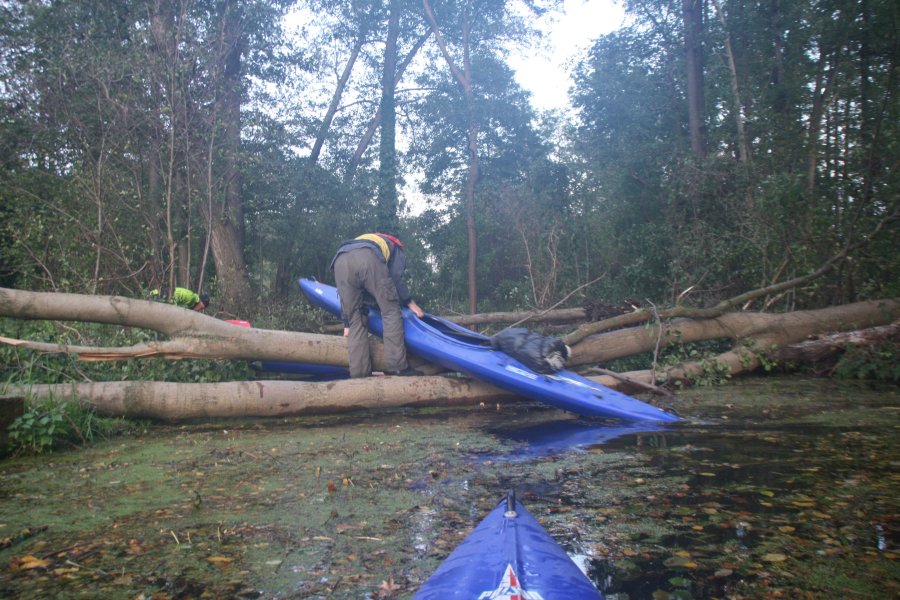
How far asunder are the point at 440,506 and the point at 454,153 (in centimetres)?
1893

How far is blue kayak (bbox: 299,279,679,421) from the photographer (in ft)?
18.6

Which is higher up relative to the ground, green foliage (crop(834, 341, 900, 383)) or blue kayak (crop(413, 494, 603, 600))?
green foliage (crop(834, 341, 900, 383))

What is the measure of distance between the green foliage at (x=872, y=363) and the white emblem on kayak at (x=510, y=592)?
23.4 ft

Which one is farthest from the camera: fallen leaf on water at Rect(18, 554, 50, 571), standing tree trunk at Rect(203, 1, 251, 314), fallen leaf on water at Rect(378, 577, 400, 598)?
standing tree trunk at Rect(203, 1, 251, 314)

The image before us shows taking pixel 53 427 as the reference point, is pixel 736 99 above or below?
above

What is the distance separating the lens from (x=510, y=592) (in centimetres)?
157

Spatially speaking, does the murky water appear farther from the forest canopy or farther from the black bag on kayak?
the forest canopy

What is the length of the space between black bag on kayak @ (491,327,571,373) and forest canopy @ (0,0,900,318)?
4.02 m

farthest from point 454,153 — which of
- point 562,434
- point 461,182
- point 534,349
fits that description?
point 562,434

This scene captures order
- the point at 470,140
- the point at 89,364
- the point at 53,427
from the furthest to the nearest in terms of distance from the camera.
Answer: the point at 470,140 → the point at 89,364 → the point at 53,427

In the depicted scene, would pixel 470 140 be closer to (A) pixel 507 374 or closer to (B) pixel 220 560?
(A) pixel 507 374

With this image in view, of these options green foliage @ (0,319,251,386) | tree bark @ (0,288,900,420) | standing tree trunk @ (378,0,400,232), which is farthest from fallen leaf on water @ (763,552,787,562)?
standing tree trunk @ (378,0,400,232)

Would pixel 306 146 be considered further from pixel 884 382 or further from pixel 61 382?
pixel 884 382

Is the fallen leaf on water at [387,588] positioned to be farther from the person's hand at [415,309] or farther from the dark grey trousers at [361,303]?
the person's hand at [415,309]
